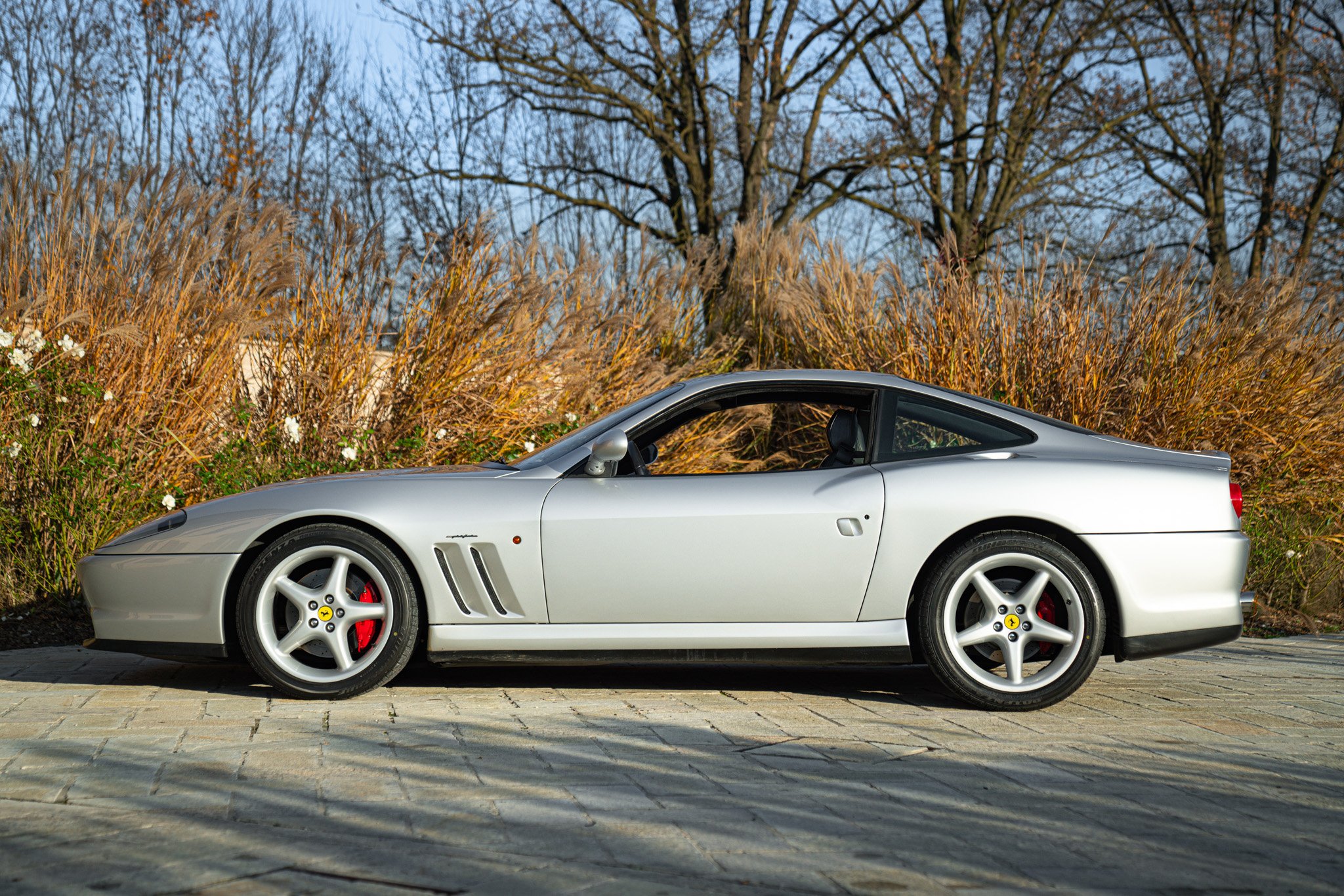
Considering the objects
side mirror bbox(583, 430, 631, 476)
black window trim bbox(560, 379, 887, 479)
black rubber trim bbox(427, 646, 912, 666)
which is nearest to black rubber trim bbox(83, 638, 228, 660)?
black rubber trim bbox(427, 646, 912, 666)

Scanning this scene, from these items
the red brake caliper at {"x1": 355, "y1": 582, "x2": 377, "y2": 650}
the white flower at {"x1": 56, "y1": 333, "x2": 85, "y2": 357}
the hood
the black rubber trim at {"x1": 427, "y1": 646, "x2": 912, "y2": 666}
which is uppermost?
the white flower at {"x1": 56, "y1": 333, "x2": 85, "y2": 357}

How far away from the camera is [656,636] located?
184 inches

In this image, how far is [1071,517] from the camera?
4.68 meters

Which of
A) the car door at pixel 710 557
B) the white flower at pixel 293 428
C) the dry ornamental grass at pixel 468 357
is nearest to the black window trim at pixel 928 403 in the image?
the car door at pixel 710 557

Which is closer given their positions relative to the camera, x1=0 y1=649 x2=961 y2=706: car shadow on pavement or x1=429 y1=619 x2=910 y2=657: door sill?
x1=429 y1=619 x2=910 y2=657: door sill

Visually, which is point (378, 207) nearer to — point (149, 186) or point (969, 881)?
point (149, 186)

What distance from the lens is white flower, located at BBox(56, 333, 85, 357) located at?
6.76m

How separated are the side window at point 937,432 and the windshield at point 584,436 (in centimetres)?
94

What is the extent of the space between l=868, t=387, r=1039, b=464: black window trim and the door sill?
688mm

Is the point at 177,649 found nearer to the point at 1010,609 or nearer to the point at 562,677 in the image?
the point at 562,677

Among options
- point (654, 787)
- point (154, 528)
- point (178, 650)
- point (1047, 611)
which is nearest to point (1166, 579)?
point (1047, 611)

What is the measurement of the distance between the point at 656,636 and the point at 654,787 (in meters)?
1.22

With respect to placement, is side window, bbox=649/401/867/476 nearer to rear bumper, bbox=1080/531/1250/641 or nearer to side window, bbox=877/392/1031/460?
side window, bbox=877/392/1031/460

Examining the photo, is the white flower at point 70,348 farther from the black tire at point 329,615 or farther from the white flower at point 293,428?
the black tire at point 329,615
